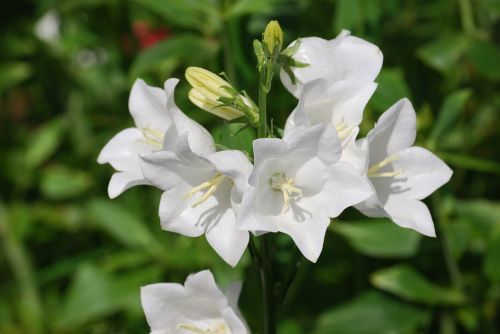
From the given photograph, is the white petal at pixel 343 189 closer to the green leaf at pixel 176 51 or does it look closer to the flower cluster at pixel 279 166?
the flower cluster at pixel 279 166

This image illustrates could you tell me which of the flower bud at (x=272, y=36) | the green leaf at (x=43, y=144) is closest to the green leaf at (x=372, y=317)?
the flower bud at (x=272, y=36)

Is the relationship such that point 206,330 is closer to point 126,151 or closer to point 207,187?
point 207,187

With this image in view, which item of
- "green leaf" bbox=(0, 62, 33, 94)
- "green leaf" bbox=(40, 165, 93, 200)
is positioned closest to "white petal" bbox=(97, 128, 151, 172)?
"green leaf" bbox=(40, 165, 93, 200)

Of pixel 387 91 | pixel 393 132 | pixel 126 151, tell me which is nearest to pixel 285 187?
pixel 393 132

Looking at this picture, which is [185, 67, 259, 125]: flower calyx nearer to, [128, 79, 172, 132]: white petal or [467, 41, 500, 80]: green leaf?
[128, 79, 172, 132]: white petal

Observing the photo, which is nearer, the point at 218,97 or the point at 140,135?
the point at 218,97
